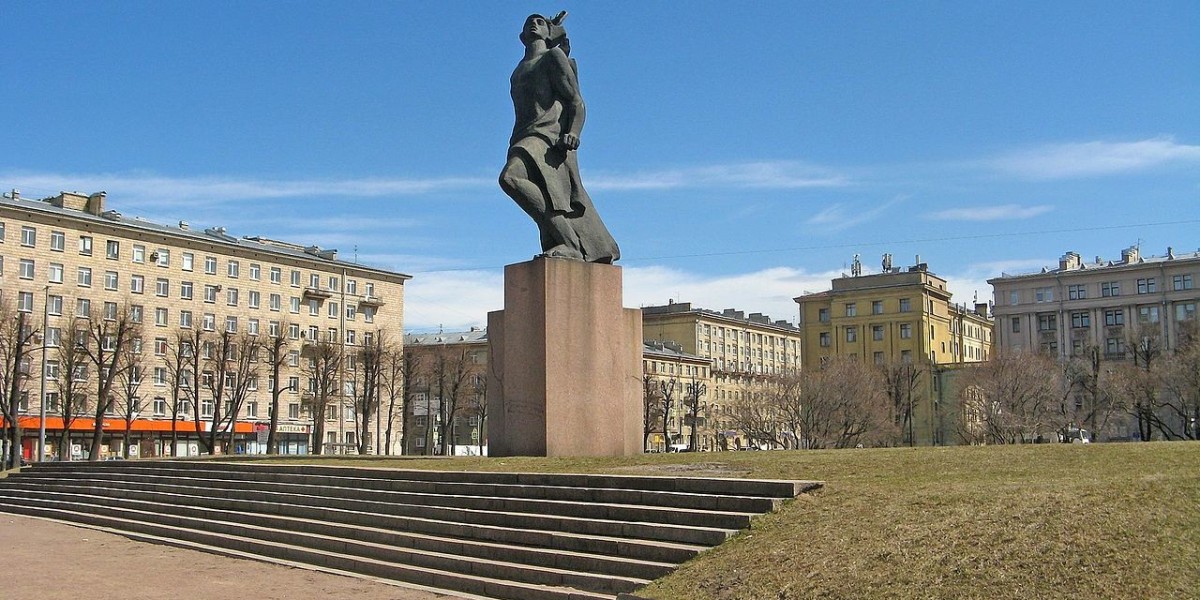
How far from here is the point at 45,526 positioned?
23406 mm

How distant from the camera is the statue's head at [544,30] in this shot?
2244cm

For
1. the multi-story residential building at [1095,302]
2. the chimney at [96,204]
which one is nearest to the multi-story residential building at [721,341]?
the multi-story residential building at [1095,302]

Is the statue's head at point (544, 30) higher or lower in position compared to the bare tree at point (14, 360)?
higher

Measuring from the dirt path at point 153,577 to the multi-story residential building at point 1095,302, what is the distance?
3276 inches

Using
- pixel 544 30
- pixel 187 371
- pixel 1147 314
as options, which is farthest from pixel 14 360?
pixel 1147 314

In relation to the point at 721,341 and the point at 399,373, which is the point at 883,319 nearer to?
the point at 721,341

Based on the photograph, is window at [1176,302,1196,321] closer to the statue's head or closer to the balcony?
the balcony

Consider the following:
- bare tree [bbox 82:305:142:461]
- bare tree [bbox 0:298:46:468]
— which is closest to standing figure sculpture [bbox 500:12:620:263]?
bare tree [bbox 82:305:142:461]

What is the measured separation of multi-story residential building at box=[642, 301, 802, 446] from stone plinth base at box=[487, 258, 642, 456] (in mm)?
89658

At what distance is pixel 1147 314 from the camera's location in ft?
308

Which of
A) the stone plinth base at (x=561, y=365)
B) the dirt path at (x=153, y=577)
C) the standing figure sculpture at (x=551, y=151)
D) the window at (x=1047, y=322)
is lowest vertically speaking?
the dirt path at (x=153, y=577)

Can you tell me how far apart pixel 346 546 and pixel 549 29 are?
1158cm

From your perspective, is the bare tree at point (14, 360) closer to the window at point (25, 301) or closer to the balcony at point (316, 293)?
the window at point (25, 301)

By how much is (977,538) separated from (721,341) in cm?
11628
